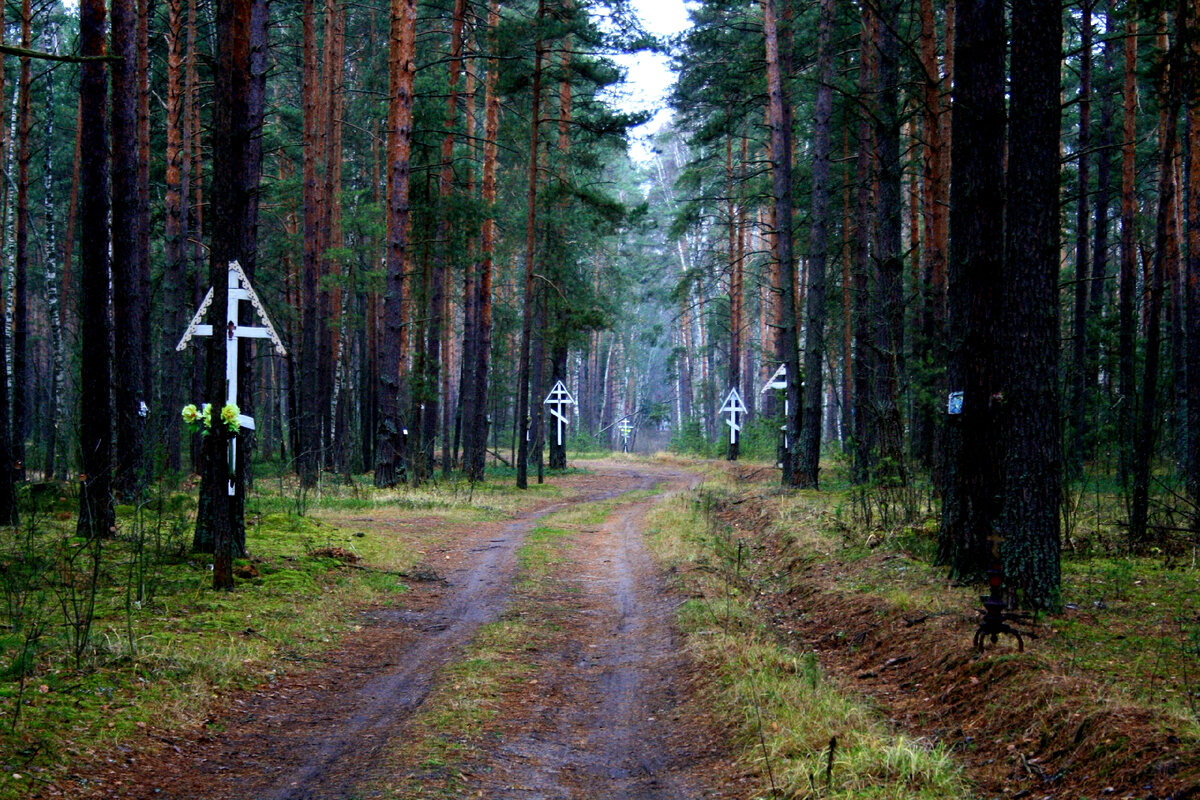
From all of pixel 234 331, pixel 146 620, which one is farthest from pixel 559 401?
pixel 146 620

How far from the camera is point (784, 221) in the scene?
64.3 feet

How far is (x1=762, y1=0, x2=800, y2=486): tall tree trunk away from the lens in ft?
62.6

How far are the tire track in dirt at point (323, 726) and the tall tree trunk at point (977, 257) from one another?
181 inches

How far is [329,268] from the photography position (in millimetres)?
24875

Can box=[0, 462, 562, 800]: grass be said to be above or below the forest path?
above

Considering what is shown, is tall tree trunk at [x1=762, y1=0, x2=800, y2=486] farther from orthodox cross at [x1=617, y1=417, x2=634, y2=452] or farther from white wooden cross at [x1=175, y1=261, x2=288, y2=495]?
orthodox cross at [x1=617, y1=417, x2=634, y2=452]

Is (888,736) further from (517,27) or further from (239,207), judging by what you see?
(517,27)

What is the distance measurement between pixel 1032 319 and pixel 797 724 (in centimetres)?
365

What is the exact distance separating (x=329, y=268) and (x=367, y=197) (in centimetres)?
552

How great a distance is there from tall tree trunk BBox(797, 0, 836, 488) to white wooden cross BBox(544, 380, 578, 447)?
39.8 feet

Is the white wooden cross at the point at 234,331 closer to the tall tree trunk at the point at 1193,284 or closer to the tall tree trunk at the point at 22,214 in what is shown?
the tall tree trunk at the point at 22,214

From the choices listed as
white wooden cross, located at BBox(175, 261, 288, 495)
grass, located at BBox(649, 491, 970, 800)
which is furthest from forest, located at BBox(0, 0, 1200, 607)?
grass, located at BBox(649, 491, 970, 800)

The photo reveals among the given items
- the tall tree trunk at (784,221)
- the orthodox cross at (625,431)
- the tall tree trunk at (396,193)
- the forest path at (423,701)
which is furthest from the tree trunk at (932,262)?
the orthodox cross at (625,431)

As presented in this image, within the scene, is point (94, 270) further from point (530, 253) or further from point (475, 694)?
point (530, 253)
